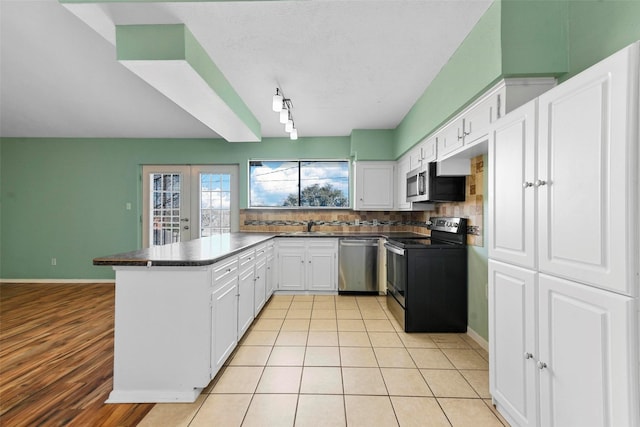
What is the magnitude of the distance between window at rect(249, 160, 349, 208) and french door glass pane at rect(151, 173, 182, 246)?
50.0 inches

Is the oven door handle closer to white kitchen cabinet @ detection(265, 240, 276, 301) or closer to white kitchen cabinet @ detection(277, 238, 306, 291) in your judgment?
white kitchen cabinet @ detection(277, 238, 306, 291)

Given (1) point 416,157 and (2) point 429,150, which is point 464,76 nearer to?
(2) point 429,150

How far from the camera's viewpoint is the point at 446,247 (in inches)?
116

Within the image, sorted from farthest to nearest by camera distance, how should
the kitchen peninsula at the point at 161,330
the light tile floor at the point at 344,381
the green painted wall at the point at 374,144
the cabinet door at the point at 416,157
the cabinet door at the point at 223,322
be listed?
the green painted wall at the point at 374,144 < the cabinet door at the point at 416,157 < the cabinet door at the point at 223,322 < the kitchen peninsula at the point at 161,330 < the light tile floor at the point at 344,381

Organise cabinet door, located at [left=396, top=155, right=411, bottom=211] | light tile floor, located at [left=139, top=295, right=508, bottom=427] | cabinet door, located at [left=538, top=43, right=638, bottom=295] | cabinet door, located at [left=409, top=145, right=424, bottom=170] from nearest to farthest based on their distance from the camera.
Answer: cabinet door, located at [left=538, top=43, right=638, bottom=295] → light tile floor, located at [left=139, top=295, right=508, bottom=427] → cabinet door, located at [left=409, top=145, right=424, bottom=170] → cabinet door, located at [left=396, top=155, right=411, bottom=211]

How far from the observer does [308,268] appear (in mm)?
4414

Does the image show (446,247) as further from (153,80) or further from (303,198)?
(153,80)

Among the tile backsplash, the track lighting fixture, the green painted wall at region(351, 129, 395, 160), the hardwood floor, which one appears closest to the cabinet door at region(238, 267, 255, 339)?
the hardwood floor

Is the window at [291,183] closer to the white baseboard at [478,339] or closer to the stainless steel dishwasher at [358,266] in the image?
the stainless steel dishwasher at [358,266]

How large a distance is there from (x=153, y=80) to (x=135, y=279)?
1.59 meters

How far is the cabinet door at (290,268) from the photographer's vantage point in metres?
4.41

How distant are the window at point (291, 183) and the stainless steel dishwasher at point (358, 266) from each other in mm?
973

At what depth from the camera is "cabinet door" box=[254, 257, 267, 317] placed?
3266 mm

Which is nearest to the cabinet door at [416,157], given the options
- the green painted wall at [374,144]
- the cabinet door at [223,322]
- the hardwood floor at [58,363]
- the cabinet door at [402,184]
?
the cabinet door at [402,184]
